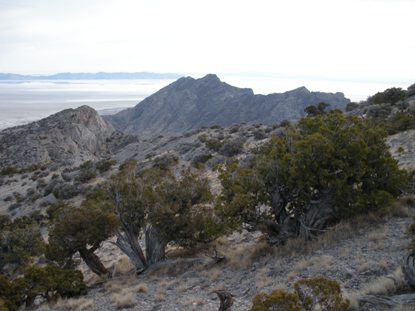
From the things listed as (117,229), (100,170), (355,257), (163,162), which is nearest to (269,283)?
(355,257)

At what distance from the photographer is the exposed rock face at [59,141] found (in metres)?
57.7

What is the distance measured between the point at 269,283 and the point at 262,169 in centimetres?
415

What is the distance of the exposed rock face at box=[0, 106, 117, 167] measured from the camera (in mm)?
57719

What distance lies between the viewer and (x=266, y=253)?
47.7ft

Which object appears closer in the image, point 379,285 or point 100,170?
point 379,285

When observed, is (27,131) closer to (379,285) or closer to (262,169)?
(262,169)

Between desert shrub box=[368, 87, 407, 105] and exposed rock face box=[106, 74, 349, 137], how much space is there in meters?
75.8

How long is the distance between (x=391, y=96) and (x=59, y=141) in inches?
1673

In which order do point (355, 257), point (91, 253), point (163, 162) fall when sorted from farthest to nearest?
point (163, 162), point (91, 253), point (355, 257)

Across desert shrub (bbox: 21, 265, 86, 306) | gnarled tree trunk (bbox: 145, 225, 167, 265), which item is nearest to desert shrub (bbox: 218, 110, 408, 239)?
gnarled tree trunk (bbox: 145, 225, 167, 265)

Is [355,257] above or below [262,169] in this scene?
below

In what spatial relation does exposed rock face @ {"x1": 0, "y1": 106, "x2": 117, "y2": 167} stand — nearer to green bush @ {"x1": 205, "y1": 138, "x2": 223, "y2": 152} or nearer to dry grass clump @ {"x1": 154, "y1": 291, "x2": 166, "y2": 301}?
green bush @ {"x1": 205, "y1": 138, "x2": 223, "y2": 152}

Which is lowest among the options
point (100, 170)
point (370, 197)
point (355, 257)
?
point (100, 170)

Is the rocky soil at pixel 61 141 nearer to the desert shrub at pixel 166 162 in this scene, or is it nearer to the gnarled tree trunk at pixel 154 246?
the desert shrub at pixel 166 162
